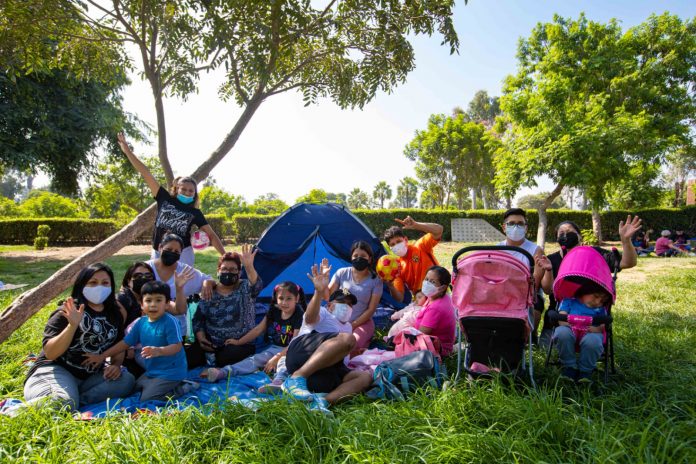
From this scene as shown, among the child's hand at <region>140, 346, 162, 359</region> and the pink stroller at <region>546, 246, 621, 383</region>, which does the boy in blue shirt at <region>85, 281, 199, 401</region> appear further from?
the pink stroller at <region>546, 246, 621, 383</region>

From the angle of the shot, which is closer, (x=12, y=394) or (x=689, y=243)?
(x=12, y=394)

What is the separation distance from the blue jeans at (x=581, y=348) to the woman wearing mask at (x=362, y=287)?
1.80 m

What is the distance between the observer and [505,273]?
9.78 ft

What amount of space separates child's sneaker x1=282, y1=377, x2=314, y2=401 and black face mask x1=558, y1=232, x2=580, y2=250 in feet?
8.26

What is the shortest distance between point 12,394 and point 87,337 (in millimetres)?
652

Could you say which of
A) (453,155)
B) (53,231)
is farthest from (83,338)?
(453,155)

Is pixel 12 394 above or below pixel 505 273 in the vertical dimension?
below

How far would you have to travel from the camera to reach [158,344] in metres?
3.13

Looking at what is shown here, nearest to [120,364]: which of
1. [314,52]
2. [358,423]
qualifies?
[358,423]

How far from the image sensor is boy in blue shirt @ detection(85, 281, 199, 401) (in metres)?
3.11

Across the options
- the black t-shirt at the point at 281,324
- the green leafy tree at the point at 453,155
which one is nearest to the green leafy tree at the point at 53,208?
the green leafy tree at the point at 453,155

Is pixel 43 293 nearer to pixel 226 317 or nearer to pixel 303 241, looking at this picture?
pixel 226 317

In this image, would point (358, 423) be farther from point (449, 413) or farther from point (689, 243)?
point (689, 243)

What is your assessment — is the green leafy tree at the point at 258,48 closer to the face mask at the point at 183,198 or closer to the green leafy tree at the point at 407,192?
the face mask at the point at 183,198
